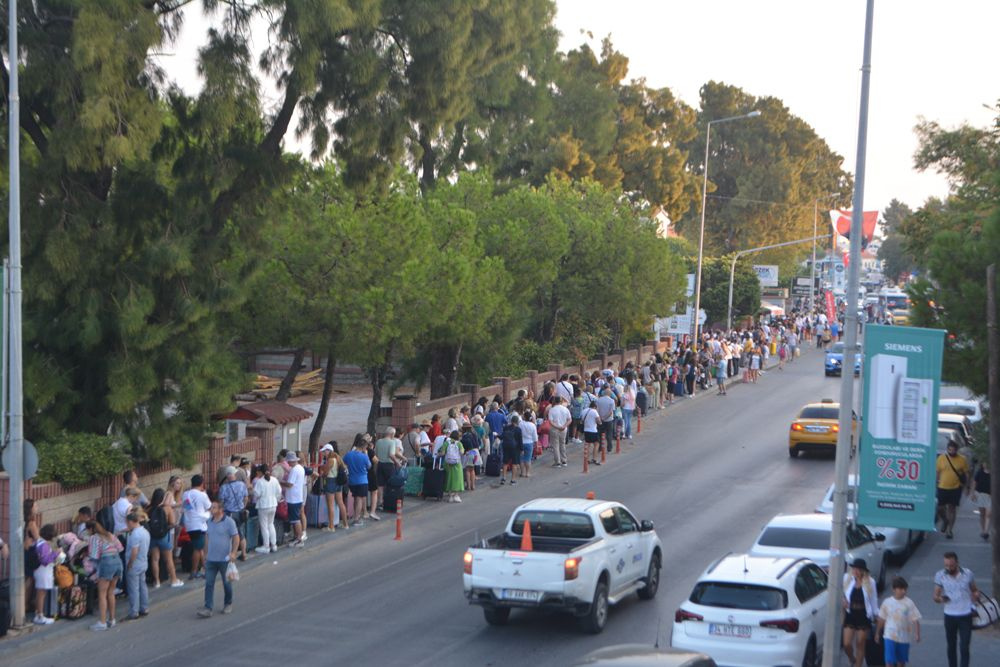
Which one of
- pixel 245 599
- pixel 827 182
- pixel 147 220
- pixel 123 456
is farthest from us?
pixel 827 182

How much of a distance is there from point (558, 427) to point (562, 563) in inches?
589

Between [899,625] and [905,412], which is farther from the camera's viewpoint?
[899,625]

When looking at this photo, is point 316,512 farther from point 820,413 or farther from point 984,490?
point 820,413

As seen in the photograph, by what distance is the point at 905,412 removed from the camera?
12.6 meters

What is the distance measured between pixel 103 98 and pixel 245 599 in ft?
25.6

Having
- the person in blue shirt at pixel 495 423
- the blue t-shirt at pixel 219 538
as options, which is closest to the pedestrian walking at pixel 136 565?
the blue t-shirt at pixel 219 538

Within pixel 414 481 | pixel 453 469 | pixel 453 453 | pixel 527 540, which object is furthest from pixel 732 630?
pixel 414 481

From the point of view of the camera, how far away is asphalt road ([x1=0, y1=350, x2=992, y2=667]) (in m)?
14.5

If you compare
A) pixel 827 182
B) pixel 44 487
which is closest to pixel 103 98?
pixel 44 487

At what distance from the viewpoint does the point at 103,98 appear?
59.7 ft

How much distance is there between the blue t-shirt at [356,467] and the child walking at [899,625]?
11513 millimetres

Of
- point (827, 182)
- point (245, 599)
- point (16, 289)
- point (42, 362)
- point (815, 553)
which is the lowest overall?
point (245, 599)

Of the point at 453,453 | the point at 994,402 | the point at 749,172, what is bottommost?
the point at 453,453

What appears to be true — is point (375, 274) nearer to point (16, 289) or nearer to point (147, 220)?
point (147, 220)
